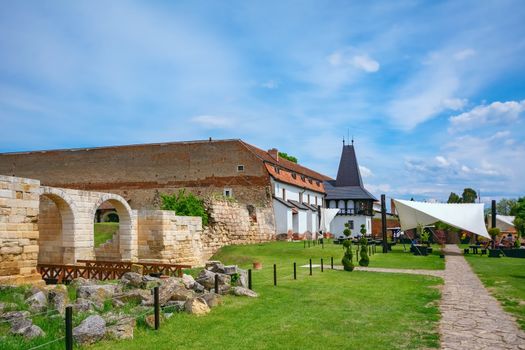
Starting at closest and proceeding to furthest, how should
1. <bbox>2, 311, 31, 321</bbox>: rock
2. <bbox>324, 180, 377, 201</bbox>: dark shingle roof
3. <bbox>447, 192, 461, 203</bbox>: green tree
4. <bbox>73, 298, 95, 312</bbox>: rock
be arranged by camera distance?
<bbox>2, 311, 31, 321</bbox>: rock < <bbox>73, 298, 95, 312</bbox>: rock < <bbox>324, 180, 377, 201</bbox>: dark shingle roof < <bbox>447, 192, 461, 203</bbox>: green tree

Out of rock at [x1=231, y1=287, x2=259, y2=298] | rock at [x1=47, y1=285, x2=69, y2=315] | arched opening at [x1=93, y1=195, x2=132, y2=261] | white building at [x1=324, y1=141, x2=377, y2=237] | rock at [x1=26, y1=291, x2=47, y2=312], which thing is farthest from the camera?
white building at [x1=324, y1=141, x2=377, y2=237]

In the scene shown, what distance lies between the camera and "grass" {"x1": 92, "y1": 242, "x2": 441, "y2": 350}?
716cm

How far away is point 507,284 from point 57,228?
17.1 m

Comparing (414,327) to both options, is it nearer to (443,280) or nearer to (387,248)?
(443,280)

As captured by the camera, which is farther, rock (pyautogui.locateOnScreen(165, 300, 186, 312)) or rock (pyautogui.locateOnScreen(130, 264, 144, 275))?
rock (pyautogui.locateOnScreen(130, 264, 144, 275))

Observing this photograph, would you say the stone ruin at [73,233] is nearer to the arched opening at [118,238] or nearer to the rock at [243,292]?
the arched opening at [118,238]

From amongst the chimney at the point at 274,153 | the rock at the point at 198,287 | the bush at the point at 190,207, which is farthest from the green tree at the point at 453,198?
the rock at the point at 198,287

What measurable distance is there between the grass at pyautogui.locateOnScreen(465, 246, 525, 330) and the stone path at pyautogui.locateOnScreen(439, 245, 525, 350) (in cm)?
21

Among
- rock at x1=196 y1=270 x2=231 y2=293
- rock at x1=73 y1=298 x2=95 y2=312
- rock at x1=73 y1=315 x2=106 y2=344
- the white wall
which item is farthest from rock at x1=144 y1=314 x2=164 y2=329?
the white wall

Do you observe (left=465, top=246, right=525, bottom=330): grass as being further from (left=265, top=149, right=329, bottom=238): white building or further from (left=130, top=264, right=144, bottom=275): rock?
(left=265, top=149, right=329, bottom=238): white building

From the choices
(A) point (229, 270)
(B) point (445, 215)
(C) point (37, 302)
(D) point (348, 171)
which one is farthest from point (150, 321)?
(D) point (348, 171)

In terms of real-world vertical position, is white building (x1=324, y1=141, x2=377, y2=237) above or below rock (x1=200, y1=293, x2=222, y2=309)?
above

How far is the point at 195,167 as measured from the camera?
3956 cm

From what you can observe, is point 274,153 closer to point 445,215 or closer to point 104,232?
point 104,232
